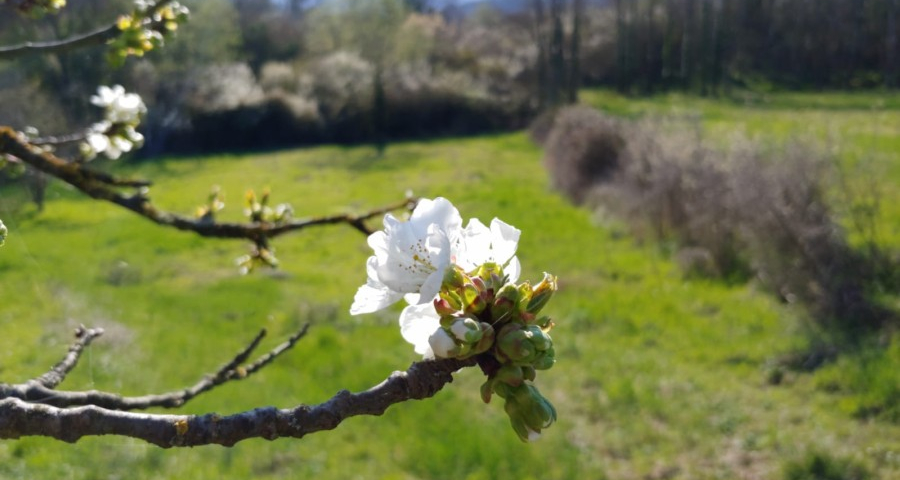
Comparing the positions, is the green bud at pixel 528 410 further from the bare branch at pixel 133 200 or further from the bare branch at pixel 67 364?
the bare branch at pixel 133 200

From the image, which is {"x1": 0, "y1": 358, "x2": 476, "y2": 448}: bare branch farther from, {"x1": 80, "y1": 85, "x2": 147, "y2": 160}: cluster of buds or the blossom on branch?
{"x1": 80, "y1": 85, "x2": 147, "y2": 160}: cluster of buds

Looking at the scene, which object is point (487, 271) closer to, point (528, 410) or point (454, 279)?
point (454, 279)

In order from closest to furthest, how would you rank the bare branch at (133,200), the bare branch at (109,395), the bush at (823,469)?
the bare branch at (109,395), the bare branch at (133,200), the bush at (823,469)

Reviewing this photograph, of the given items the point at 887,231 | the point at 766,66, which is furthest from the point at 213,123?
the point at 887,231

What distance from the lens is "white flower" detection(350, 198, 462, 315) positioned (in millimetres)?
1137

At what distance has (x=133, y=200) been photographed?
2291mm

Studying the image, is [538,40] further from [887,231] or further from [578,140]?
[887,231]

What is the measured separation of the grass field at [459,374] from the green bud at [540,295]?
1.45 m

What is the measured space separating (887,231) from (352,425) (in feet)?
21.4

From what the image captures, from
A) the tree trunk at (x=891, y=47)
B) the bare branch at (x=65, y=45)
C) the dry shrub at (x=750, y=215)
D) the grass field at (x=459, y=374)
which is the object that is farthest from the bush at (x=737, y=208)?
the tree trunk at (x=891, y=47)

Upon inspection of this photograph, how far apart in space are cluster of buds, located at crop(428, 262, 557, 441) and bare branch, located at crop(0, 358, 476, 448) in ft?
0.40

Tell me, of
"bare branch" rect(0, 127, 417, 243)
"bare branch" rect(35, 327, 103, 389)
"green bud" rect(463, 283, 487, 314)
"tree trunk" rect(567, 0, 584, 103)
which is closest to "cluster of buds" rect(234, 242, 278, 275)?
"bare branch" rect(0, 127, 417, 243)

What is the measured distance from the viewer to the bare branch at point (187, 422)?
38.0 inches

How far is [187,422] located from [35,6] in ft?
5.32
